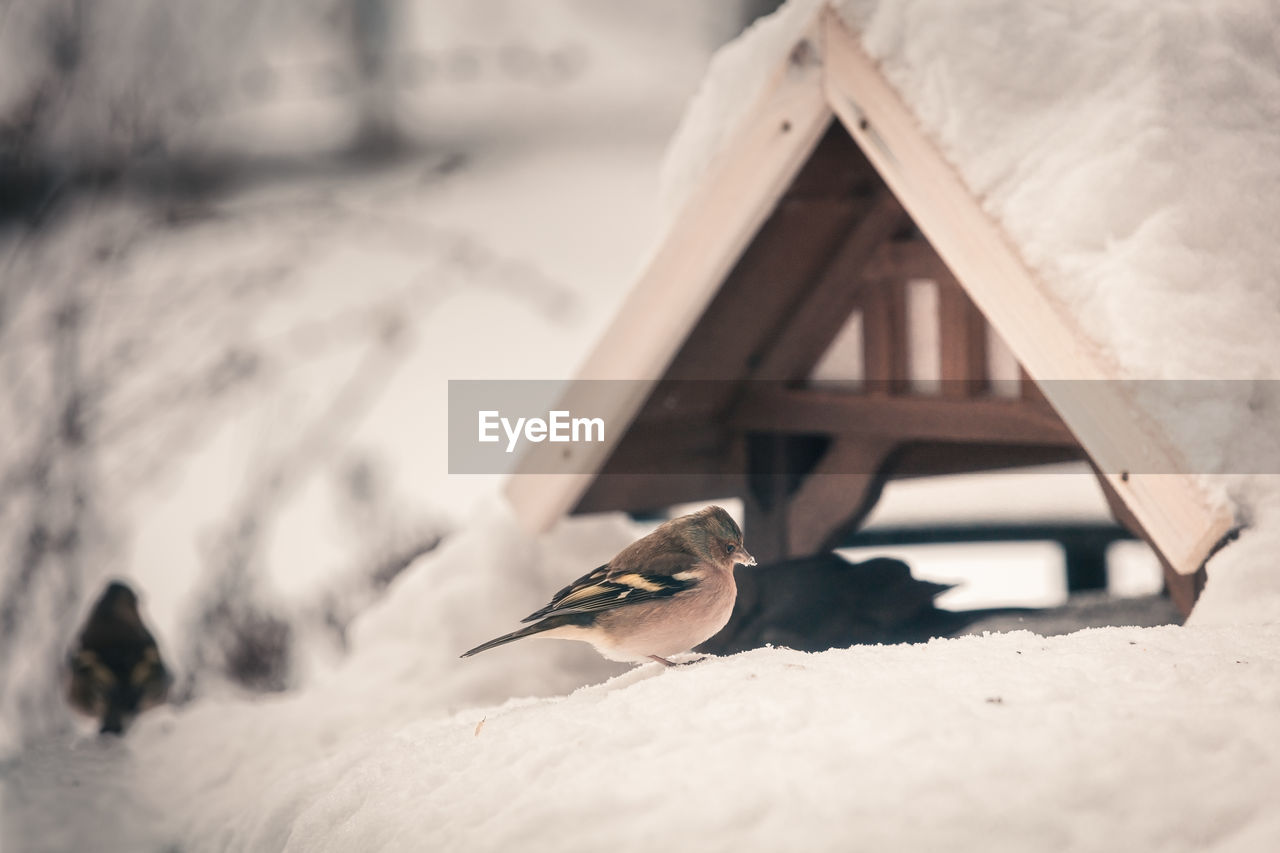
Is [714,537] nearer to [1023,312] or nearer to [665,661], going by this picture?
[665,661]

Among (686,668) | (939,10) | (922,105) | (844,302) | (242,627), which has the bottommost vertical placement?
(242,627)

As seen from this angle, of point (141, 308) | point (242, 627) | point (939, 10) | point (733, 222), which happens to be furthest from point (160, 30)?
point (939, 10)

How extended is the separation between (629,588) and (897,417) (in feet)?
3.25

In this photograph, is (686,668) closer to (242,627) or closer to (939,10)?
(939,10)

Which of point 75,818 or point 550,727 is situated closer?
point 550,727

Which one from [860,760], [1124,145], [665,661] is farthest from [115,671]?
[1124,145]

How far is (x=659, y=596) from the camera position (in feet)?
4.33

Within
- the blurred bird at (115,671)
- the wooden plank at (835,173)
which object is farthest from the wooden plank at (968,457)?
the blurred bird at (115,671)

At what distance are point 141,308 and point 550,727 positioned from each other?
1835mm

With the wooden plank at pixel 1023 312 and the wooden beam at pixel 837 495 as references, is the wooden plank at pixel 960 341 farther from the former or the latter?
the wooden plank at pixel 1023 312

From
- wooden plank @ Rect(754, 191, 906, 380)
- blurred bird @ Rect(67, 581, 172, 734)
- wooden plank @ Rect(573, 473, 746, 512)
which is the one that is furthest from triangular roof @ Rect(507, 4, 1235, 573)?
blurred bird @ Rect(67, 581, 172, 734)

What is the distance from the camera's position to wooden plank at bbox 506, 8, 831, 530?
1.65m

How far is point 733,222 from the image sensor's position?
67.2 inches

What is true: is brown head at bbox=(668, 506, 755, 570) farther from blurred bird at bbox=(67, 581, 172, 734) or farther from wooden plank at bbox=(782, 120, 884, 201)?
blurred bird at bbox=(67, 581, 172, 734)
